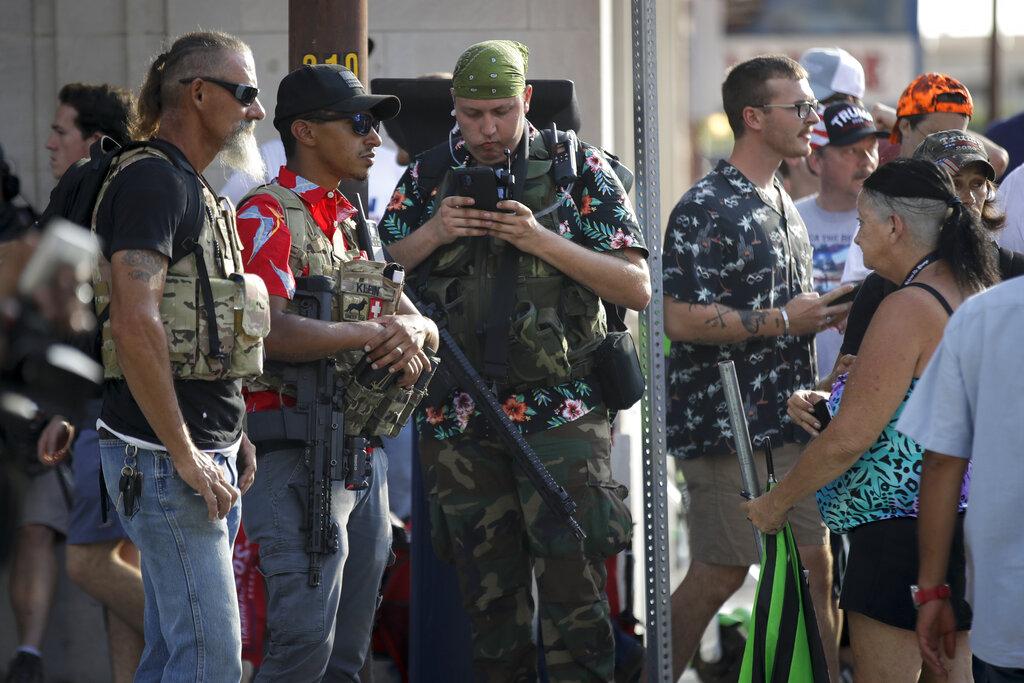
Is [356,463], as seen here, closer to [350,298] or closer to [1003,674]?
[350,298]

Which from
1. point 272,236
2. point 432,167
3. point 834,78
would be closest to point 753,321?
point 432,167

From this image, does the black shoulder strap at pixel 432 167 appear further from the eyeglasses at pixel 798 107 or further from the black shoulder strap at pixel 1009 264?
the black shoulder strap at pixel 1009 264

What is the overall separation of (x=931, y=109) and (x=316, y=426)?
8.94 feet

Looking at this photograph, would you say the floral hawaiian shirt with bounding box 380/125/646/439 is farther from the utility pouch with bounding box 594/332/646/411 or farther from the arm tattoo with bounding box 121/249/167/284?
the arm tattoo with bounding box 121/249/167/284

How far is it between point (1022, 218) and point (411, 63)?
8.97 ft

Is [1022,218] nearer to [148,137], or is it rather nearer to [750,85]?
[750,85]

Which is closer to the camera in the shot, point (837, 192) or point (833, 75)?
point (837, 192)

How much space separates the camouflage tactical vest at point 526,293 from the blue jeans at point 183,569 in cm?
117

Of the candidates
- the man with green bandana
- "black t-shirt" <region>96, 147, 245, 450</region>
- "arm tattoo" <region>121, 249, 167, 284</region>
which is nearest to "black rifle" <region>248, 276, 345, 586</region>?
"black t-shirt" <region>96, 147, 245, 450</region>

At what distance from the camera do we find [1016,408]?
285 centimetres

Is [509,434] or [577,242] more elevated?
[577,242]

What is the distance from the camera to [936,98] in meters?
5.25

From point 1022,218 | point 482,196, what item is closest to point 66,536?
point 482,196

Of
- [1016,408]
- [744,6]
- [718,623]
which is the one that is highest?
[744,6]
